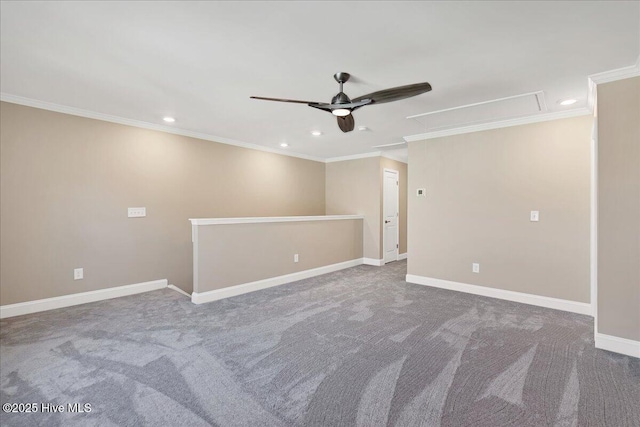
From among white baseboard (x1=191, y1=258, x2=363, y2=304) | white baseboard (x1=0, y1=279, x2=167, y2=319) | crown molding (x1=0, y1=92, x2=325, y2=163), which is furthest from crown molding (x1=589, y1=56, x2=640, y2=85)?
white baseboard (x1=0, y1=279, x2=167, y2=319)

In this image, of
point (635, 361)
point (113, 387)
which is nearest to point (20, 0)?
point (113, 387)

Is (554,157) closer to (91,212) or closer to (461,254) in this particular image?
(461,254)

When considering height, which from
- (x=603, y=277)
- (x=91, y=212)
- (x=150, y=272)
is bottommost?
(x=150, y=272)

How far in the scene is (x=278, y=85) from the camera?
9.37 ft

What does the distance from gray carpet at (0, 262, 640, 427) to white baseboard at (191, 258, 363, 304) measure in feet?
0.59

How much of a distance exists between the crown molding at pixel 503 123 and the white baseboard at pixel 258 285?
9.06 ft

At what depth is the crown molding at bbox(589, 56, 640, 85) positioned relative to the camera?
2484mm

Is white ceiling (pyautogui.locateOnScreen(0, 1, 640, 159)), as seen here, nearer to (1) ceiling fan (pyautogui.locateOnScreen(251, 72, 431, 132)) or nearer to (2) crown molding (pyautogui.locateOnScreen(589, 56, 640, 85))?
(2) crown molding (pyautogui.locateOnScreen(589, 56, 640, 85))

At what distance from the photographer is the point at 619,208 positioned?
253 cm

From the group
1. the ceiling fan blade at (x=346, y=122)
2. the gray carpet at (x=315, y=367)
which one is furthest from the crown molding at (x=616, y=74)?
the gray carpet at (x=315, y=367)

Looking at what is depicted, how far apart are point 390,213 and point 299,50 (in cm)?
487

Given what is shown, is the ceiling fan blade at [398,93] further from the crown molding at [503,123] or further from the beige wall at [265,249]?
the beige wall at [265,249]

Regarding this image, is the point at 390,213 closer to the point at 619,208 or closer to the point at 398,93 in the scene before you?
the point at 619,208

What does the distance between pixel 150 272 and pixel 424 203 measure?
14.4 feet
